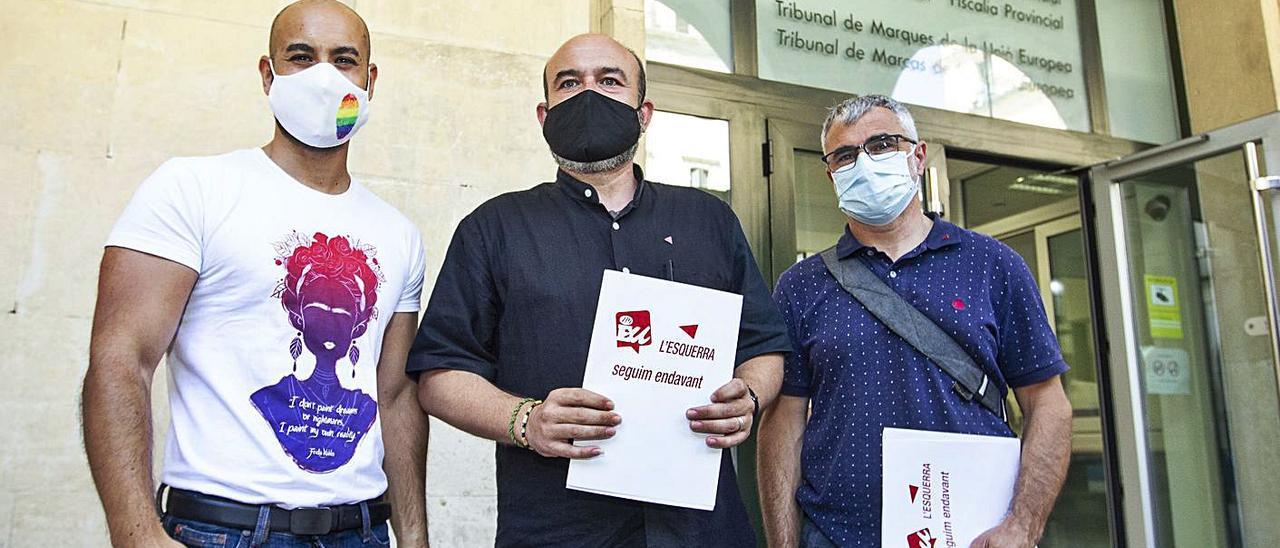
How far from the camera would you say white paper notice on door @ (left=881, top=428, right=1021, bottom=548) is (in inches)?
95.0

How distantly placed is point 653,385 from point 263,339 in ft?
2.72

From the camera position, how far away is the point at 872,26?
5551 mm

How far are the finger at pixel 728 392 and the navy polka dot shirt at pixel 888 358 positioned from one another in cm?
67

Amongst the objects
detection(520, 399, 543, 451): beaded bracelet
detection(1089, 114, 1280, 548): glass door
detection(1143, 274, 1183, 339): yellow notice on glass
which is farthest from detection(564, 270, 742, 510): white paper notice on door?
detection(1143, 274, 1183, 339): yellow notice on glass

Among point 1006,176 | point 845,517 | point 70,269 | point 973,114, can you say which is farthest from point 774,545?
point 1006,176

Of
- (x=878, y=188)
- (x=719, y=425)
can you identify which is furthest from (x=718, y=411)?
(x=878, y=188)

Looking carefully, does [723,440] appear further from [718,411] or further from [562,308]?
[562,308]

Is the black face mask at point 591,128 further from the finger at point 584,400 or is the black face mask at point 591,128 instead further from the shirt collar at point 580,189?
the finger at point 584,400

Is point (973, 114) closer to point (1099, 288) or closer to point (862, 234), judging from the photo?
point (1099, 288)

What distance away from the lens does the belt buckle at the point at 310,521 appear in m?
2.05

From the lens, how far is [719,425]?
6.63 feet

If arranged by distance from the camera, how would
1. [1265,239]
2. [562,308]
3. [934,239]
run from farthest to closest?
[1265,239]
[934,239]
[562,308]

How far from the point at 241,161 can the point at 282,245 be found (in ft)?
0.84

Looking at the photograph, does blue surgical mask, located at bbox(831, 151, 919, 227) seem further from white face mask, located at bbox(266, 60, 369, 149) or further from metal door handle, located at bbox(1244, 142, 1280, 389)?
metal door handle, located at bbox(1244, 142, 1280, 389)
